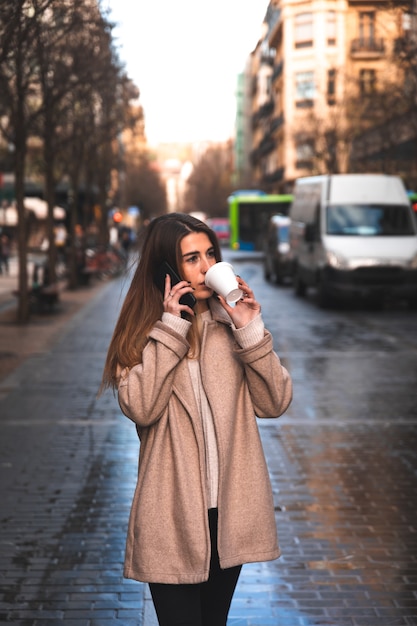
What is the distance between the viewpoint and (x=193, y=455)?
322 centimetres

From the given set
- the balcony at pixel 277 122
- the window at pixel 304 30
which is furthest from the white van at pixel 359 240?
the balcony at pixel 277 122

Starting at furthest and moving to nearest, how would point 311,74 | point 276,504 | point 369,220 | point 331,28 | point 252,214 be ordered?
point 311,74
point 331,28
point 252,214
point 369,220
point 276,504

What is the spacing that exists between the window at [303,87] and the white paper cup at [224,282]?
68.4m

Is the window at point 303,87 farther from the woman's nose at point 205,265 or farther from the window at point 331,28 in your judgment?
the woman's nose at point 205,265

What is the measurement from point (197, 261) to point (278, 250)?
29968mm

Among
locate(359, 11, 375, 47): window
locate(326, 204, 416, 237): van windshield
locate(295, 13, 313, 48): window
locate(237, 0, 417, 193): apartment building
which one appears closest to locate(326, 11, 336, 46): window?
locate(237, 0, 417, 193): apartment building

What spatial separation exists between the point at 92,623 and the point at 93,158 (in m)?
37.0

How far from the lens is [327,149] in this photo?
5122 cm

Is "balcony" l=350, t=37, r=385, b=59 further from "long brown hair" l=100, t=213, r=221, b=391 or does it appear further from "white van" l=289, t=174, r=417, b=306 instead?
"long brown hair" l=100, t=213, r=221, b=391

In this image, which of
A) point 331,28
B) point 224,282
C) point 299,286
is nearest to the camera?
point 224,282

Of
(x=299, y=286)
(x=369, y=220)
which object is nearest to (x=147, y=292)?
(x=369, y=220)

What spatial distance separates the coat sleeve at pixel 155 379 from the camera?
10.4 ft

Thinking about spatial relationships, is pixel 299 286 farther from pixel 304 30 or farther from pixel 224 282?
pixel 304 30

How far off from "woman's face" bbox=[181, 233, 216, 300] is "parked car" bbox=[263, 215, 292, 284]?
28.4m
